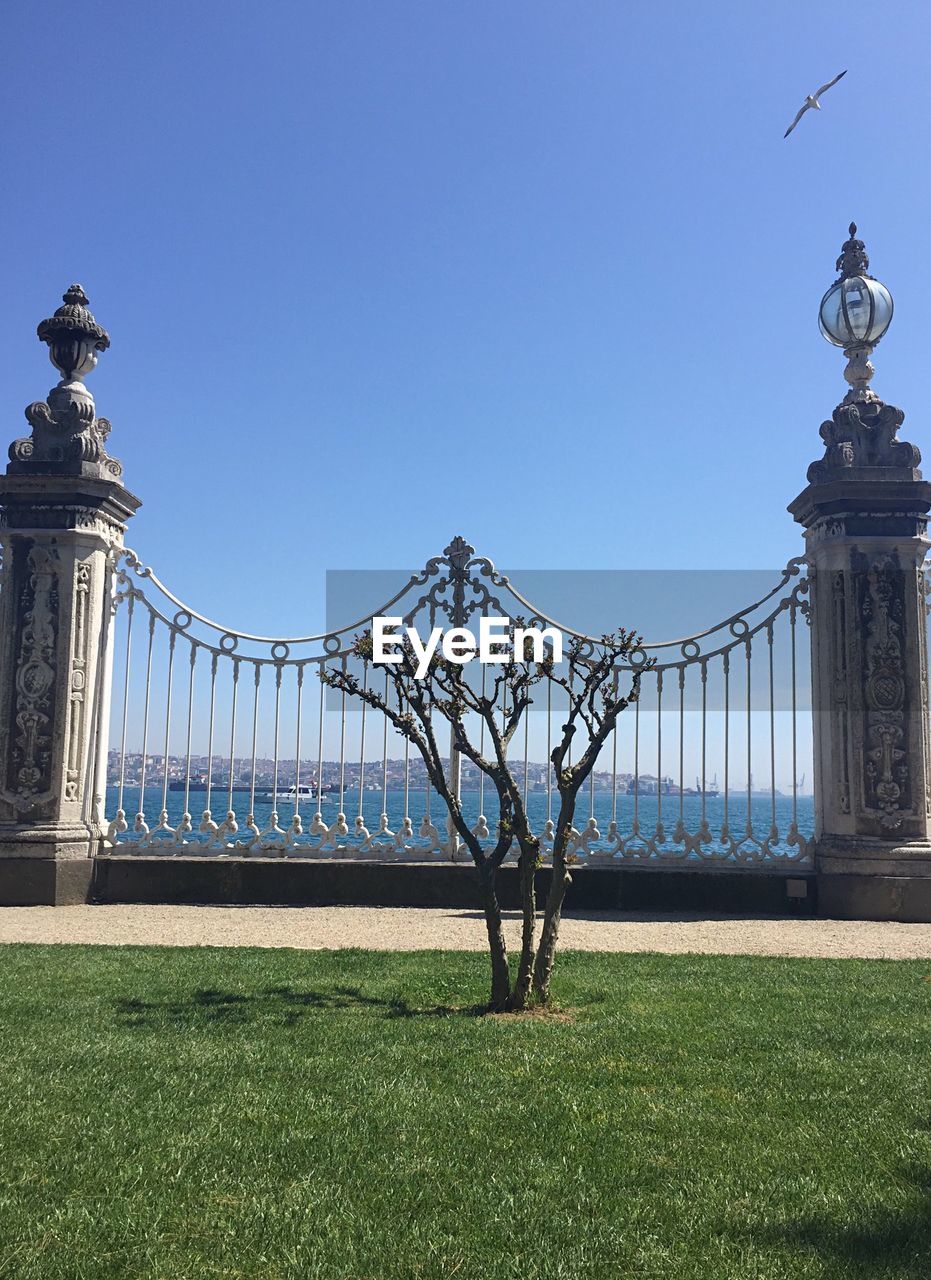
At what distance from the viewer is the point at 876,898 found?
9.59 m

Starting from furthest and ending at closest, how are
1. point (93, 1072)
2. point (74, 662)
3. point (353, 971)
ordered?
point (74, 662), point (353, 971), point (93, 1072)

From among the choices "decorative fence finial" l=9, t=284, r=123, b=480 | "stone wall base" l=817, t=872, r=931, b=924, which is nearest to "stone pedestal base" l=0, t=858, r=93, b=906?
"decorative fence finial" l=9, t=284, r=123, b=480

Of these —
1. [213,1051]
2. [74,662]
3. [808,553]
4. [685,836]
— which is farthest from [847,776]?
[74,662]

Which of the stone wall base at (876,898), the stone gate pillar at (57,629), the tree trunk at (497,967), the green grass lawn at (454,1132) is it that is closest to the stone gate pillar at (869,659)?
the stone wall base at (876,898)

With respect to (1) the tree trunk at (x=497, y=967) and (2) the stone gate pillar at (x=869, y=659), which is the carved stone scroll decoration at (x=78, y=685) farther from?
(2) the stone gate pillar at (x=869, y=659)

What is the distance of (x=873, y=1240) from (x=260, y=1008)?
3.44m

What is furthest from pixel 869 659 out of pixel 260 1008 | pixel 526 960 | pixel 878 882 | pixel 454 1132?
pixel 454 1132

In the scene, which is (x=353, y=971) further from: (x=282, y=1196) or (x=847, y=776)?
(x=847, y=776)

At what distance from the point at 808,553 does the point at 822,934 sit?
4004mm

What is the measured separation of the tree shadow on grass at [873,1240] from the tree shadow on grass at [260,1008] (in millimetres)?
2637

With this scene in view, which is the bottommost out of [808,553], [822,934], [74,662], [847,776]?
[822,934]

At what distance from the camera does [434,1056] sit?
4.67 metres

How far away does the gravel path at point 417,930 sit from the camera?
7.99 meters

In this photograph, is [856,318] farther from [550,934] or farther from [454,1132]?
[454,1132]
